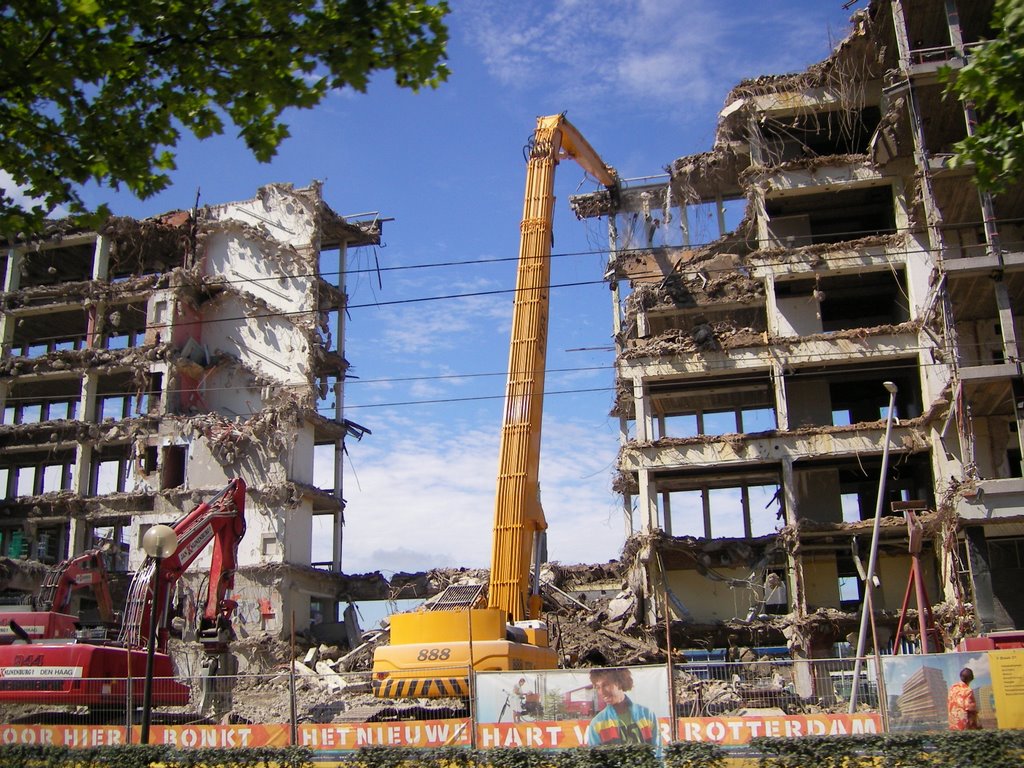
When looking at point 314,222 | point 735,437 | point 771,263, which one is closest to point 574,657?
point 735,437

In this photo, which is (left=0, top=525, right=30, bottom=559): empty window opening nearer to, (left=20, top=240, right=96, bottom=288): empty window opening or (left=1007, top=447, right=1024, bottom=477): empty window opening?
(left=20, top=240, right=96, bottom=288): empty window opening

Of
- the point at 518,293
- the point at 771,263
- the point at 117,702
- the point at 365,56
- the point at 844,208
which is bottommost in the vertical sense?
the point at 117,702

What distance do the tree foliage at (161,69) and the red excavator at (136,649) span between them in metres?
8.36

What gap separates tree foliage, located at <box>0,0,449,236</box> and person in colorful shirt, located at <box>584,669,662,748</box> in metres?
10.2

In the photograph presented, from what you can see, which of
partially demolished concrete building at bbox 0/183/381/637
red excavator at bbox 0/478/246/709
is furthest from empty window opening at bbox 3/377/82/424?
red excavator at bbox 0/478/246/709

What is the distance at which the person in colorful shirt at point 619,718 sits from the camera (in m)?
16.3

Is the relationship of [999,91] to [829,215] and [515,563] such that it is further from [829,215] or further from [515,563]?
[829,215]

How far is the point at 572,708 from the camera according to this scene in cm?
1702

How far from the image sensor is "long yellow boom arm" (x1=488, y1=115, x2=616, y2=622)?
2373 cm

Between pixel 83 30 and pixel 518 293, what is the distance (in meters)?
17.1

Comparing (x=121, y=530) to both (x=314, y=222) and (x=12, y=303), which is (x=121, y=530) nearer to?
(x=12, y=303)

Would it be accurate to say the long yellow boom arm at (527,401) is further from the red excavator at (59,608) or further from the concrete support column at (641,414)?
the concrete support column at (641,414)

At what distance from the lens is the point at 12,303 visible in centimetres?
5188

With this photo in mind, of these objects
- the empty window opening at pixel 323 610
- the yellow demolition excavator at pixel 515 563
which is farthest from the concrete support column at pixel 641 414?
the empty window opening at pixel 323 610
